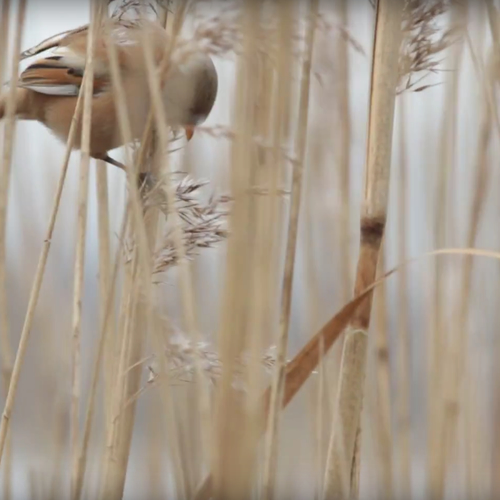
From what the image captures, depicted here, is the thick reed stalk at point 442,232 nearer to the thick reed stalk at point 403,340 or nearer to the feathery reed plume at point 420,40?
the thick reed stalk at point 403,340

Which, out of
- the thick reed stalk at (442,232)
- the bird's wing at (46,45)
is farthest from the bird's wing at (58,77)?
the thick reed stalk at (442,232)

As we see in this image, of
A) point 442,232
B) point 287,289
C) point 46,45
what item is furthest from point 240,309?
point 46,45

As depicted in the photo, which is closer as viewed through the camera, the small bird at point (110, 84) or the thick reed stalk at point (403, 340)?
the small bird at point (110, 84)

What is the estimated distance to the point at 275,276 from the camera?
68cm

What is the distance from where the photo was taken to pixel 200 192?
79cm

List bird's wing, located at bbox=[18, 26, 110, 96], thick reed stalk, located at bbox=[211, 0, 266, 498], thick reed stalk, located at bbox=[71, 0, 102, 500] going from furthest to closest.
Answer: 1. bird's wing, located at bbox=[18, 26, 110, 96]
2. thick reed stalk, located at bbox=[71, 0, 102, 500]
3. thick reed stalk, located at bbox=[211, 0, 266, 498]

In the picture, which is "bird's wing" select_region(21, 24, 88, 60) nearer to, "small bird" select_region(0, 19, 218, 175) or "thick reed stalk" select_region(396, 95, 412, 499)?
"small bird" select_region(0, 19, 218, 175)

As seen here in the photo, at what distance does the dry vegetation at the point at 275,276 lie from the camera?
635 mm

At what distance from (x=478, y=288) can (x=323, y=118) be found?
1.05 ft

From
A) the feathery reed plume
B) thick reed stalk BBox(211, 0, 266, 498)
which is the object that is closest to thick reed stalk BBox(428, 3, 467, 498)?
the feathery reed plume

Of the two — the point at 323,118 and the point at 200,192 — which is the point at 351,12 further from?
the point at 200,192

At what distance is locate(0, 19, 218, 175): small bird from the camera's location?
0.80m

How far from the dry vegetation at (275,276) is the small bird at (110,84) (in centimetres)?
3

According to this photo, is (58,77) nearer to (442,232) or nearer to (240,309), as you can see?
(442,232)
